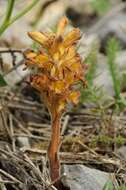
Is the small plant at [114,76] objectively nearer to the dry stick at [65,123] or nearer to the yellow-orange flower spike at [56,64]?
the dry stick at [65,123]

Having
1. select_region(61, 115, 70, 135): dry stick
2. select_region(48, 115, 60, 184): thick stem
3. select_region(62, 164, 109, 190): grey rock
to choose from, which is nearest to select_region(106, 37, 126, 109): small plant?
select_region(61, 115, 70, 135): dry stick

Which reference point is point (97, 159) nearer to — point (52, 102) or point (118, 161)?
point (118, 161)

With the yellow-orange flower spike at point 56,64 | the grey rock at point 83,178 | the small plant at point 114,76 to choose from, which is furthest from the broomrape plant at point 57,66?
the small plant at point 114,76

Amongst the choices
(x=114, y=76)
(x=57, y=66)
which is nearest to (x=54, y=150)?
(x=57, y=66)

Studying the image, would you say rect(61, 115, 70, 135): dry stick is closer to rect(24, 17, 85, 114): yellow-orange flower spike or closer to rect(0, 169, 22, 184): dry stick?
rect(0, 169, 22, 184): dry stick

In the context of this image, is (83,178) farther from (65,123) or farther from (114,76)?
(114,76)

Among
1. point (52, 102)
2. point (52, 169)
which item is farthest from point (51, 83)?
point (52, 169)
